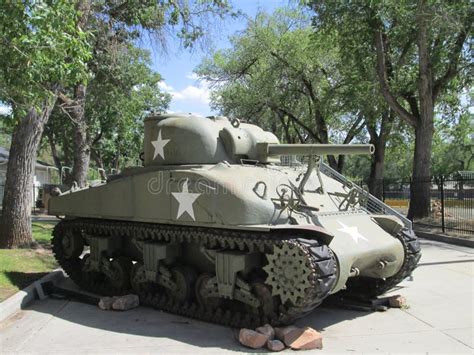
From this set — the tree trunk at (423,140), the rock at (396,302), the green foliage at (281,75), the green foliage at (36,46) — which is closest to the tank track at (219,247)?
the rock at (396,302)

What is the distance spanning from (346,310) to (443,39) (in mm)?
12717

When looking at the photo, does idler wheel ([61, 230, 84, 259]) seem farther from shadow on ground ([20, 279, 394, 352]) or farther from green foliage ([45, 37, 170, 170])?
green foliage ([45, 37, 170, 170])

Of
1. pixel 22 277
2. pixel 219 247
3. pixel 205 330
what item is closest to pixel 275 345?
pixel 205 330

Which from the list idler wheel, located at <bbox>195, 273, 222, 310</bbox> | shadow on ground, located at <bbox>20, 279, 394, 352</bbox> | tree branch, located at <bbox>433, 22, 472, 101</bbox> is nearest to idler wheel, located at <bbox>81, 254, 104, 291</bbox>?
shadow on ground, located at <bbox>20, 279, 394, 352</bbox>

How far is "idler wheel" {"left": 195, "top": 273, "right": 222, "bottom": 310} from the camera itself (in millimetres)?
6902

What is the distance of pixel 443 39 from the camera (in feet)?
56.1

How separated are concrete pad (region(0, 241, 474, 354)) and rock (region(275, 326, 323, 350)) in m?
0.13

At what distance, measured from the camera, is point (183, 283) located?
287 inches

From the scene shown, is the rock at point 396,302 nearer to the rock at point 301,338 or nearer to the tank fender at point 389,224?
the tank fender at point 389,224

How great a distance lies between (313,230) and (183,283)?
2.26 metres

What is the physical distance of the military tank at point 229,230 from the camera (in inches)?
237

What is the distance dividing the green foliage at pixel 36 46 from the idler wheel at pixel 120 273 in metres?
2.64

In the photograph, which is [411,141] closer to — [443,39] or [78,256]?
[443,39]

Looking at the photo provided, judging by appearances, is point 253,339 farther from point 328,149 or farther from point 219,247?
point 328,149
